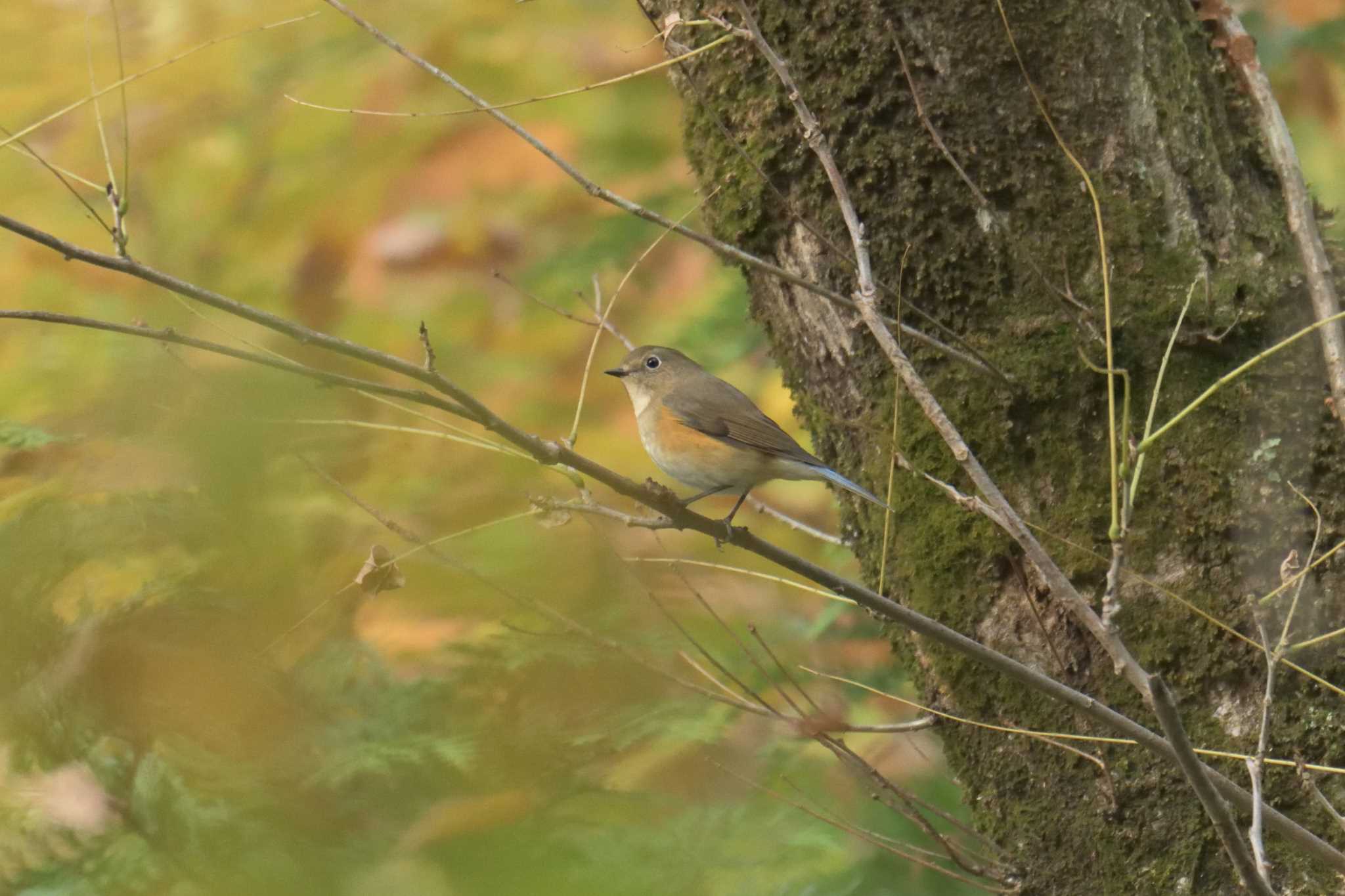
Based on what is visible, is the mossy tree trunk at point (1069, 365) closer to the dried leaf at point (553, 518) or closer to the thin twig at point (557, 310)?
the thin twig at point (557, 310)

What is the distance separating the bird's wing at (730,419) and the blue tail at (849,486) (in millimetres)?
261

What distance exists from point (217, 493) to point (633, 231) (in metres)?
3.26

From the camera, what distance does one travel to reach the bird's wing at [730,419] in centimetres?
326

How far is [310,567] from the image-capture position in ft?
2.49

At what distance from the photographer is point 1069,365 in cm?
241

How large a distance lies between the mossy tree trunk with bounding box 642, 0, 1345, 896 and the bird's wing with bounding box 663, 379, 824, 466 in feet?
1.70

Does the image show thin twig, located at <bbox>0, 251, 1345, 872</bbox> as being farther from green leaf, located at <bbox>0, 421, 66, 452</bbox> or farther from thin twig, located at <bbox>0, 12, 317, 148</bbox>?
thin twig, located at <bbox>0, 12, 317, 148</bbox>

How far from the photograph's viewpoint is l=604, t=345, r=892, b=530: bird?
3.27 meters

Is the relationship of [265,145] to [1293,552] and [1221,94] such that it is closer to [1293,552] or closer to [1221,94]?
[1221,94]

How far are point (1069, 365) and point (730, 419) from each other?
123cm

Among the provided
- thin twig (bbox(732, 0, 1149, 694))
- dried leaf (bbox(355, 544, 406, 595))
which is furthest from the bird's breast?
dried leaf (bbox(355, 544, 406, 595))

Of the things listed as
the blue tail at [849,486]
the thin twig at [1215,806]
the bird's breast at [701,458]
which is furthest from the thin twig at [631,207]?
the thin twig at [1215,806]

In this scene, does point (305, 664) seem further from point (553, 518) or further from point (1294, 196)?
point (1294, 196)

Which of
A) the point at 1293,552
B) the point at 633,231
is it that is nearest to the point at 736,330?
the point at 633,231
